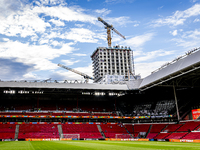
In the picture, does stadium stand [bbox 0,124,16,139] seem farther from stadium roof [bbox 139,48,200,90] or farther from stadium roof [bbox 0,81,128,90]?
stadium roof [bbox 139,48,200,90]

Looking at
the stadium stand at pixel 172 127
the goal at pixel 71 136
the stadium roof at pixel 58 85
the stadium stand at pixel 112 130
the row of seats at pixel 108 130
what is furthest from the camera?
the stadium roof at pixel 58 85

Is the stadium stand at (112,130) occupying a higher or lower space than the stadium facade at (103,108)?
lower

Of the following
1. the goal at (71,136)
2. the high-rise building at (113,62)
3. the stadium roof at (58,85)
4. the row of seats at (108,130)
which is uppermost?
the high-rise building at (113,62)

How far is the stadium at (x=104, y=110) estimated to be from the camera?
5391 cm

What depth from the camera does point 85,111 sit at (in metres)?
69.4

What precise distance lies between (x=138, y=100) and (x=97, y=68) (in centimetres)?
8187

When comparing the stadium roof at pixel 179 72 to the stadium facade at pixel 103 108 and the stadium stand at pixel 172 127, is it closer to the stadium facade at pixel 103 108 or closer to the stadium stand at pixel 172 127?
the stadium facade at pixel 103 108

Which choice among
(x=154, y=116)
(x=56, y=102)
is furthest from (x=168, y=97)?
(x=56, y=102)

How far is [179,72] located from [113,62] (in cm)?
10421

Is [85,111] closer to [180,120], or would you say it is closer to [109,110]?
[109,110]

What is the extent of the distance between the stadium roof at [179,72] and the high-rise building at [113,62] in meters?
85.5

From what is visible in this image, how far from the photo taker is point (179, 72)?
46.5 m

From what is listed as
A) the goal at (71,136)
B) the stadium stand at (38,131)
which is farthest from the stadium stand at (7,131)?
the goal at (71,136)

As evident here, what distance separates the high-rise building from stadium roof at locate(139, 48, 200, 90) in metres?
85.5
